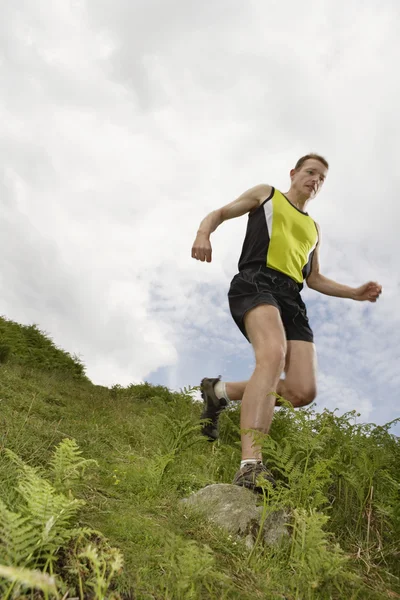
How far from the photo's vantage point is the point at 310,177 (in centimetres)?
486

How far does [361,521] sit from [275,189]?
2967mm

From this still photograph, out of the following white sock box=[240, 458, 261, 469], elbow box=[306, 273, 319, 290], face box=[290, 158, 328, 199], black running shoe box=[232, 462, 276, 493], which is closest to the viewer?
black running shoe box=[232, 462, 276, 493]

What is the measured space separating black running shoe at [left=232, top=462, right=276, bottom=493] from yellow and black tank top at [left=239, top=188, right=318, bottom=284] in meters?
1.79

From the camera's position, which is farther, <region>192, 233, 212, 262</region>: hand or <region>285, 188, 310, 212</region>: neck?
<region>285, 188, 310, 212</region>: neck

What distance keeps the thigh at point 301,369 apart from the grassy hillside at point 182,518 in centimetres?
34

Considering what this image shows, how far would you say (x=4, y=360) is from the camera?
35.6ft

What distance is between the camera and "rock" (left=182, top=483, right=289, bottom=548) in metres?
2.67

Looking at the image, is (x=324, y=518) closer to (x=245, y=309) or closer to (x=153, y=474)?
(x=153, y=474)

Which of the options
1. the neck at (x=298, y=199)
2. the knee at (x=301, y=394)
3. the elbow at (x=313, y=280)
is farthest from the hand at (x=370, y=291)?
the knee at (x=301, y=394)

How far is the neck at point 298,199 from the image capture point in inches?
194

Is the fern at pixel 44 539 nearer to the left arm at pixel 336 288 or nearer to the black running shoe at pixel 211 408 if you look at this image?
the black running shoe at pixel 211 408

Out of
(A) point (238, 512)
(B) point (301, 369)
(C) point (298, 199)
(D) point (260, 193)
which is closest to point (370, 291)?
(C) point (298, 199)

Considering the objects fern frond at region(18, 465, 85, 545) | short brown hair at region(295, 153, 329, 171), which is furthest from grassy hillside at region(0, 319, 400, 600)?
short brown hair at region(295, 153, 329, 171)

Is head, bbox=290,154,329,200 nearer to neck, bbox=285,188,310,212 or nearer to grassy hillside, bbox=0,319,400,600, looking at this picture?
neck, bbox=285,188,310,212
